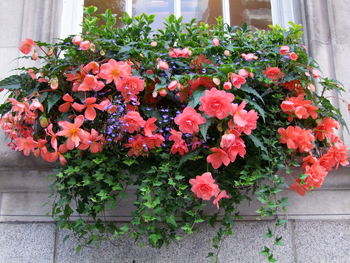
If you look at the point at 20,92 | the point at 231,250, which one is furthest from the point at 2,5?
the point at 231,250

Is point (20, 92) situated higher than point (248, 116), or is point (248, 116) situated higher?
point (20, 92)

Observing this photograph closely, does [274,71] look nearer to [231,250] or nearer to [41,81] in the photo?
[231,250]

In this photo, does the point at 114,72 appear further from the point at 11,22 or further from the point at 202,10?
the point at 202,10

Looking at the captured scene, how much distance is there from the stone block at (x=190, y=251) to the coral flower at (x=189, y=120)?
748 millimetres

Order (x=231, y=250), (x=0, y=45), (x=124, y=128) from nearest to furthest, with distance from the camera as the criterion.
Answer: (x=124, y=128) → (x=231, y=250) → (x=0, y=45)

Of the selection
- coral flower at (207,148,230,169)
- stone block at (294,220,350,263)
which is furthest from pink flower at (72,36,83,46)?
stone block at (294,220,350,263)

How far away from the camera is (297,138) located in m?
1.76

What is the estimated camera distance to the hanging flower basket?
5.45 ft

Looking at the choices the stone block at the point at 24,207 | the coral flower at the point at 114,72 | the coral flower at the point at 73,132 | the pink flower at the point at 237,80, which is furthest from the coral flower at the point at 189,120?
the stone block at the point at 24,207

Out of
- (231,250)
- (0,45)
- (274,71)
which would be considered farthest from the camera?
(0,45)

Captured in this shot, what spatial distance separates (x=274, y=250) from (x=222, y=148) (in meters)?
0.83

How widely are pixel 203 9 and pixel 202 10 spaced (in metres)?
0.01

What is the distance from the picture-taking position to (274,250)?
2045mm

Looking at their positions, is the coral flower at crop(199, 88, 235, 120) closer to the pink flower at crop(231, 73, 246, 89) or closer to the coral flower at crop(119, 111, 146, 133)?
the pink flower at crop(231, 73, 246, 89)
